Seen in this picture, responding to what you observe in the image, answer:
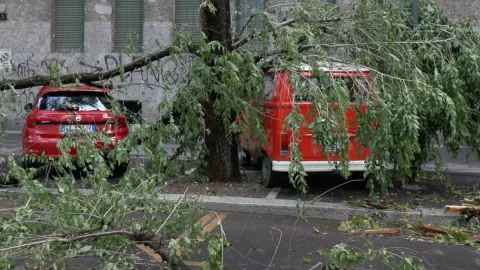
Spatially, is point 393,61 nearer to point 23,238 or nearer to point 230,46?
point 230,46

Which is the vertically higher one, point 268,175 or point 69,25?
point 69,25

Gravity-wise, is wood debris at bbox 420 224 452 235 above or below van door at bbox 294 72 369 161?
below

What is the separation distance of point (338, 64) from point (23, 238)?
17.1ft

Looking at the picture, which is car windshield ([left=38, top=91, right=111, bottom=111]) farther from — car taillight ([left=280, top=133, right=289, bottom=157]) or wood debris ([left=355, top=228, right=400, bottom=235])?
wood debris ([left=355, top=228, right=400, bottom=235])

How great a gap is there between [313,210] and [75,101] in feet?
16.1

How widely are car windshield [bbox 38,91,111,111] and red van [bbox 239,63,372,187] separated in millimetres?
3069

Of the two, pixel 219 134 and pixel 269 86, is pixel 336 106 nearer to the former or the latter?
pixel 269 86

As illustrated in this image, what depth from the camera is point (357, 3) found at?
8758 millimetres

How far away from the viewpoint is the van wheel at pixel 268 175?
360 inches

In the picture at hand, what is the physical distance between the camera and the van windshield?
292 inches

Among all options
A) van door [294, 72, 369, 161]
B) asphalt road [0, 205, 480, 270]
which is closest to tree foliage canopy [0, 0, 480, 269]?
van door [294, 72, 369, 161]

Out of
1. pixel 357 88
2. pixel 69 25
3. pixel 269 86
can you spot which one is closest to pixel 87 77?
pixel 269 86

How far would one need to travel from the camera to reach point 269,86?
28.7 feet

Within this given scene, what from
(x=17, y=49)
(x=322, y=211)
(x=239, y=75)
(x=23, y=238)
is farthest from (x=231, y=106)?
(x=17, y=49)
